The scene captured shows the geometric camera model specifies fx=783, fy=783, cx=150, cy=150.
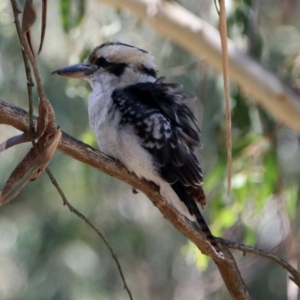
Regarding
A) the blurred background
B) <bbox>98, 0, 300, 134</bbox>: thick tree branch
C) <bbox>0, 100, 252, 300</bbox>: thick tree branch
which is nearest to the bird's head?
the blurred background

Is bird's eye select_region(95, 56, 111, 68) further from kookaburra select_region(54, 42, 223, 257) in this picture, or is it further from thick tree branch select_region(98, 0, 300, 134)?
thick tree branch select_region(98, 0, 300, 134)

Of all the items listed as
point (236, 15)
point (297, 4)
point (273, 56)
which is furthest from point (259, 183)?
point (273, 56)

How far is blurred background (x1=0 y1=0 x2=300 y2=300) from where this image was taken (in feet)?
8.54

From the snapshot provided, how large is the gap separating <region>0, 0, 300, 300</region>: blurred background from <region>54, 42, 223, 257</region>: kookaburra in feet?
1.91

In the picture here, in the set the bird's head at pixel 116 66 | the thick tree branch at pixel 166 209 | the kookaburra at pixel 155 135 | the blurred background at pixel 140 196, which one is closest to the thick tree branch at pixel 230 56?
the blurred background at pixel 140 196

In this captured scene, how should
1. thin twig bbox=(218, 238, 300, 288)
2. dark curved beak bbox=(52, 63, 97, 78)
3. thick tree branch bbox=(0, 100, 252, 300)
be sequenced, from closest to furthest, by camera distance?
thick tree branch bbox=(0, 100, 252, 300) < thin twig bbox=(218, 238, 300, 288) < dark curved beak bbox=(52, 63, 97, 78)

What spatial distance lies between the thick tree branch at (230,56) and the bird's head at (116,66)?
49 centimetres

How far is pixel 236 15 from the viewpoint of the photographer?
8.29 feet

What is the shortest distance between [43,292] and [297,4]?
7.21 ft

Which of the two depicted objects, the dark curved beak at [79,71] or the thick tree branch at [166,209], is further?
the dark curved beak at [79,71]

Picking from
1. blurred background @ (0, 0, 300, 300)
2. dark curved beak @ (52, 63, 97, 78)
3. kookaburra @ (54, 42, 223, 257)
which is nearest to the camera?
kookaburra @ (54, 42, 223, 257)

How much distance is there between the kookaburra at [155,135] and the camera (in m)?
1.63

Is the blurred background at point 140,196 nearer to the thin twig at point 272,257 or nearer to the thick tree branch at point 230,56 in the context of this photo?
the thick tree branch at point 230,56

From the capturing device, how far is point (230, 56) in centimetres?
245
